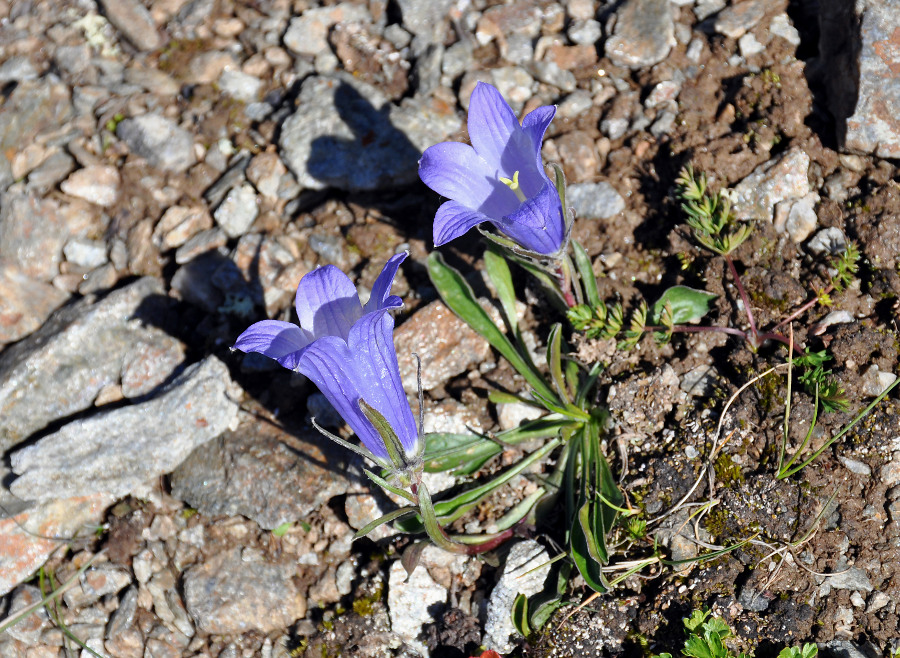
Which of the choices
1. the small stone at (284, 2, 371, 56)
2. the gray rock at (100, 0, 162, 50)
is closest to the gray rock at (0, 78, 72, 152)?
the gray rock at (100, 0, 162, 50)

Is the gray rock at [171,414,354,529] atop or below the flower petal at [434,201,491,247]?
below

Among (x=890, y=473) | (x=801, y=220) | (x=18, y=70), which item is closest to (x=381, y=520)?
(x=890, y=473)

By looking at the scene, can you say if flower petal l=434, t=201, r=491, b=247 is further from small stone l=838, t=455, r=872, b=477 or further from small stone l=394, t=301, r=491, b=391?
small stone l=838, t=455, r=872, b=477

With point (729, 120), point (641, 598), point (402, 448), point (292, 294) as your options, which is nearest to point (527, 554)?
point (641, 598)

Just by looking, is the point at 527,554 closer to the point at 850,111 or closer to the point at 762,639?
the point at 762,639

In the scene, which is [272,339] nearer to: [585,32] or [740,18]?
[585,32]

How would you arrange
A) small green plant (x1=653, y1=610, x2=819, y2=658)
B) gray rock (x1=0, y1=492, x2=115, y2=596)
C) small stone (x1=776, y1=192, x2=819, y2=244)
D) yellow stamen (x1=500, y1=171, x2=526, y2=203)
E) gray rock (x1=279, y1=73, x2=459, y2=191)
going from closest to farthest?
1. small green plant (x1=653, y1=610, x2=819, y2=658)
2. yellow stamen (x1=500, y1=171, x2=526, y2=203)
3. small stone (x1=776, y1=192, x2=819, y2=244)
4. gray rock (x1=0, y1=492, x2=115, y2=596)
5. gray rock (x1=279, y1=73, x2=459, y2=191)

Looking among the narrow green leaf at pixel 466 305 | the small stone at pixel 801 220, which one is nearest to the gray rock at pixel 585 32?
the small stone at pixel 801 220
